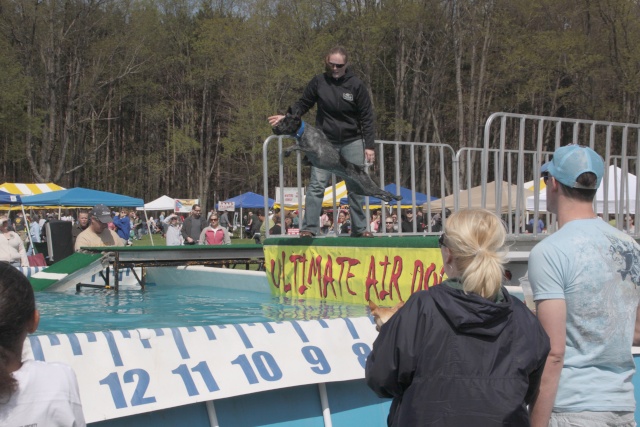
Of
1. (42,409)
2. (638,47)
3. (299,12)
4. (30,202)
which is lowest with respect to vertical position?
(30,202)

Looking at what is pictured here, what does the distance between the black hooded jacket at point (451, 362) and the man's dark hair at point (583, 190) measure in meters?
0.77

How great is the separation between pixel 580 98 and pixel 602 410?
4046cm

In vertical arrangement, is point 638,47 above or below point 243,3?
below

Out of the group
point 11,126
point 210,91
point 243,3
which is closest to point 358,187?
point 11,126

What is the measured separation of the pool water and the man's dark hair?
369 cm

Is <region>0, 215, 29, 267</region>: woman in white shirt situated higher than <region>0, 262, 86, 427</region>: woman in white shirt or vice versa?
<region>0, 262, 86, 427</region>: woman in white shirt

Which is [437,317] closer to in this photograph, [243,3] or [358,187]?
[358,187]

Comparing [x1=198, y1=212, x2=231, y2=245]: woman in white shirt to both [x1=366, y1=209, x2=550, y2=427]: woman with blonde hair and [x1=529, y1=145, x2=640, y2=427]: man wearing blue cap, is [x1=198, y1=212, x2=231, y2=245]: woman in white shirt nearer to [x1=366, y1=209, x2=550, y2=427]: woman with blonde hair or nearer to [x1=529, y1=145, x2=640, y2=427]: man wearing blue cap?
[x1=529, y1=145, x2=640, y2=427]: man wearing blue cap

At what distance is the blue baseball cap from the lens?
3.08 meters

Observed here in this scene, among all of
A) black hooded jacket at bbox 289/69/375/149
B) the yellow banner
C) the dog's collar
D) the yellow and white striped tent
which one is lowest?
the yellow and white striped tent

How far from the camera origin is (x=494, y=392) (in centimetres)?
255

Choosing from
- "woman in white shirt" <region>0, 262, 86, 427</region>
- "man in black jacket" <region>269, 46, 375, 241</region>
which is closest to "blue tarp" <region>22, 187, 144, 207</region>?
"man in black jacket" <region>269, 46, 375, 241</region>

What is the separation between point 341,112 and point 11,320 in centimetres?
610

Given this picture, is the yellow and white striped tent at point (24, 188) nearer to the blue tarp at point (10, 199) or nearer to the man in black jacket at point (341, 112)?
the blue tarp at point (10, 199)
